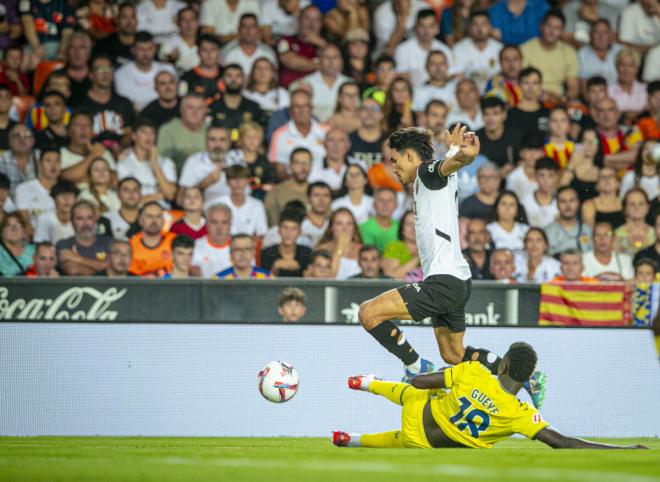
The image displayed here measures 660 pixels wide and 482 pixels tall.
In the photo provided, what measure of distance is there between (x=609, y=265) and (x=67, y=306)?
613 centimetres

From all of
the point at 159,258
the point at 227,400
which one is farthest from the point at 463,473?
the point at 159,258

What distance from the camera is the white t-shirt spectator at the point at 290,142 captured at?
46.6 ft

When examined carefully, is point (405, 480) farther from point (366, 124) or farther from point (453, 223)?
point (366, 124)

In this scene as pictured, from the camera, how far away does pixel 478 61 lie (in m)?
15.4

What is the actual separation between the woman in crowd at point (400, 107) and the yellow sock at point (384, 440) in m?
6.15

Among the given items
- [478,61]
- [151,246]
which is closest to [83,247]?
[151,246]

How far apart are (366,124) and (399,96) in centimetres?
59

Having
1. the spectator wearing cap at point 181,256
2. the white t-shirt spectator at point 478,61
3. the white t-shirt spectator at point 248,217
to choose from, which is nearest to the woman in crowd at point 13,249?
the spectator wearing cap at point 181,256

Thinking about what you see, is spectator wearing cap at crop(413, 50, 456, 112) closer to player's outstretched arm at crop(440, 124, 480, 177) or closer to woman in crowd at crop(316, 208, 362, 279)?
woman in crowd at crop(316, 208, 362, 279)

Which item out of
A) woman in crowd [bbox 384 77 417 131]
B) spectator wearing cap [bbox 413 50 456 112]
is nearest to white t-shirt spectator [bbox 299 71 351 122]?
woman in crowd [bbox 384 77 417 131]

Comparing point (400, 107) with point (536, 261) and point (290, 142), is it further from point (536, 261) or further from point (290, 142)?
point (536, 261)

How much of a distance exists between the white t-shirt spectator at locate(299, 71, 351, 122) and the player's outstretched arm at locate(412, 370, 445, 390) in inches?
267

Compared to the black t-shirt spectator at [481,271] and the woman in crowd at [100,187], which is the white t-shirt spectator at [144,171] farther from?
the black t-shirt spectator at [481,271]

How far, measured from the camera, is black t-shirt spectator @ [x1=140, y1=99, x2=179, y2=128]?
46.6ft
